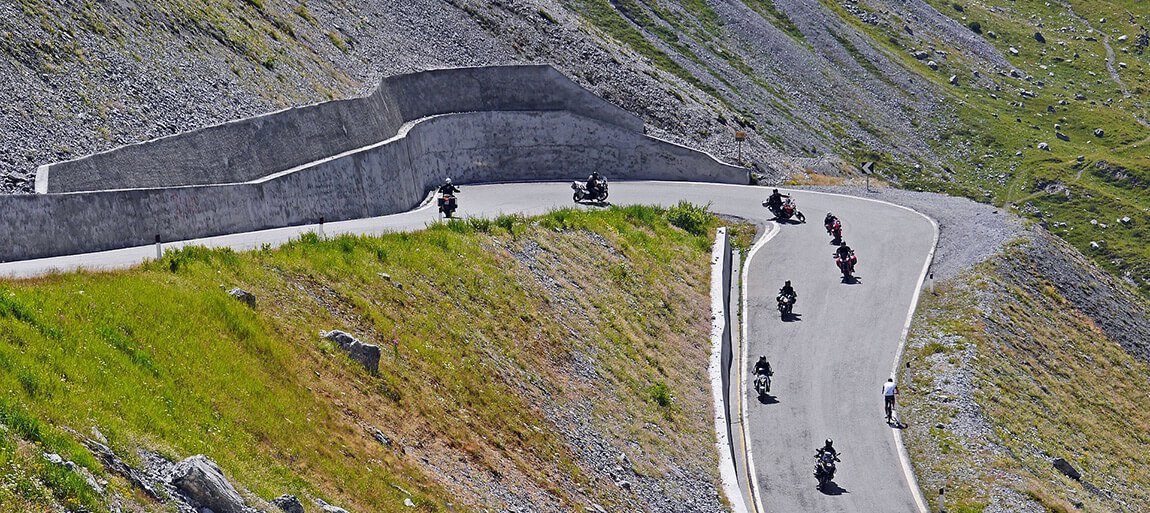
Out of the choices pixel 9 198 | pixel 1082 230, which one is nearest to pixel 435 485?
pixel 9 198

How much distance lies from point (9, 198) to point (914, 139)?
70.3 meters

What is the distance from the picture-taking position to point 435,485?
1839 centimetres

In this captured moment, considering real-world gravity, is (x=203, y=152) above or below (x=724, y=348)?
above

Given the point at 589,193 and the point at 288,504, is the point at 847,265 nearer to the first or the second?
the point at 589,193

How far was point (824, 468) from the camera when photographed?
92.6 ft

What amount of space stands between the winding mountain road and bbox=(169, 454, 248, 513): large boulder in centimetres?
848

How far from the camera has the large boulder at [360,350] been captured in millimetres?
20594

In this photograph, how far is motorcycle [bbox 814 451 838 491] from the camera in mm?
28250

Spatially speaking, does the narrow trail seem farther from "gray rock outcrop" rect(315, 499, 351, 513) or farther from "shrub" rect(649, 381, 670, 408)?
"gray rock outcrop" rect(315, 499, 351, 513)

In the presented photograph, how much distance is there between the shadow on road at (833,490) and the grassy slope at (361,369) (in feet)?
9.15

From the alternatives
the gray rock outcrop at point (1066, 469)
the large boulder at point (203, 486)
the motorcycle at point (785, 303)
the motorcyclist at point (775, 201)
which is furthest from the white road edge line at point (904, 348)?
the large boulder at point (203, 486)

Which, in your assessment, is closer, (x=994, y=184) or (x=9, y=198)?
(x=9, y=198)

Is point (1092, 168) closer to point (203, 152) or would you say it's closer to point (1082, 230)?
point (1082, 230)

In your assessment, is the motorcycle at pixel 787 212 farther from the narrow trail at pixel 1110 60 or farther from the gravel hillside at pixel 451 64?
the narrow trail at pixel 1110 60
